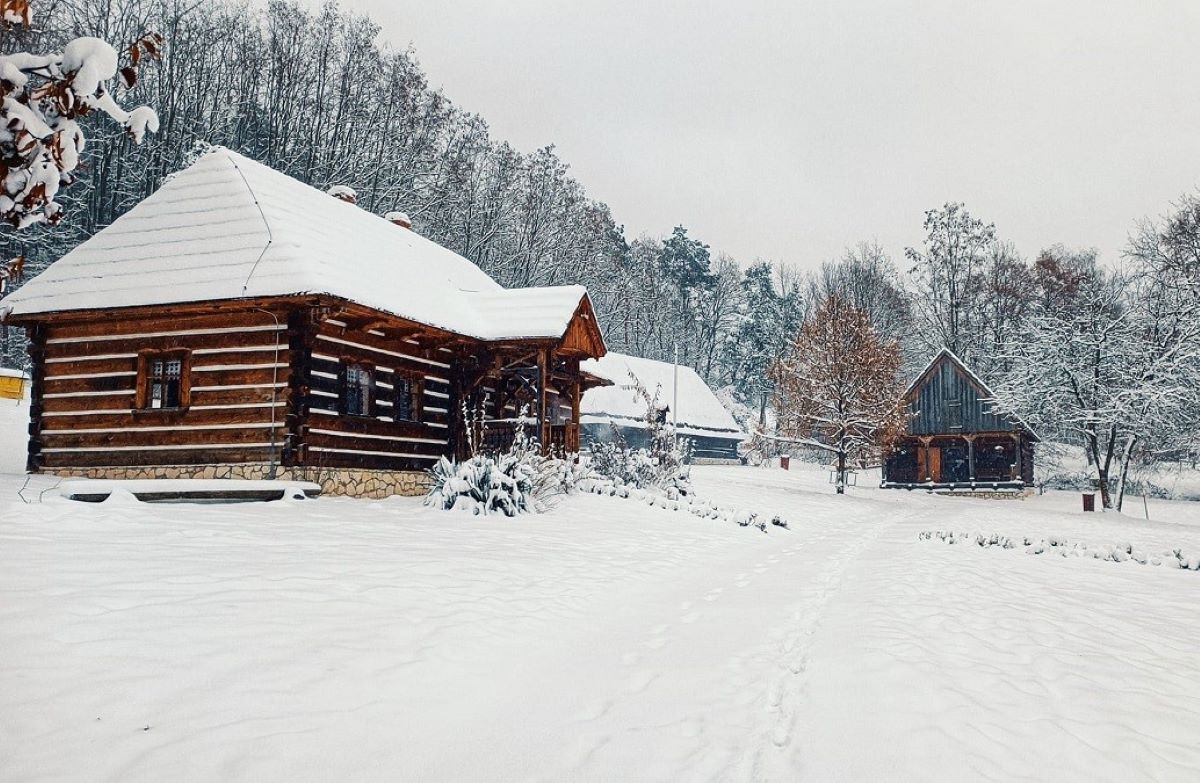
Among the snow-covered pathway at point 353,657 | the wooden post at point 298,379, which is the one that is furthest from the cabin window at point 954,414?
the snow-covered pathway at point 353,657

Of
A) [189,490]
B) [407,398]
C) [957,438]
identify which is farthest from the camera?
[957,438]

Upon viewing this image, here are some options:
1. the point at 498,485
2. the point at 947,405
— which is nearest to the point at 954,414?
the point at 947,405

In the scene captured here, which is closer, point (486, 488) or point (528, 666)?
point (528, 666)

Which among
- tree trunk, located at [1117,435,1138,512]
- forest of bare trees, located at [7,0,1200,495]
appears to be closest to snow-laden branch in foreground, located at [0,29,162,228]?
forest of bare trees, located at [7,0,1200,495]

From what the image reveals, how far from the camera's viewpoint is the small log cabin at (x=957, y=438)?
123ft

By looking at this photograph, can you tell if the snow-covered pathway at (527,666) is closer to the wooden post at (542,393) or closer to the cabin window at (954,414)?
the wooden post at (542,393)

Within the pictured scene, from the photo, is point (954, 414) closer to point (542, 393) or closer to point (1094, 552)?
point (1094, 552)

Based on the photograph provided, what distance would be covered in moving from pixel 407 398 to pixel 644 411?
25347mm

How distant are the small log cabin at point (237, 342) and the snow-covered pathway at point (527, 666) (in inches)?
202

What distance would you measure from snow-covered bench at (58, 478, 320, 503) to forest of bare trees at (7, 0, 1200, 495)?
15889 millimetres

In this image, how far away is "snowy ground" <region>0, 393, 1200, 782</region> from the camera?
3754 millimetres

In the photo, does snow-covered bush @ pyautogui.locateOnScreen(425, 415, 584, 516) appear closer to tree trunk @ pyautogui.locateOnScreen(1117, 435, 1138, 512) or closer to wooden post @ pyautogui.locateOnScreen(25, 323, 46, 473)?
wooden post @ pyautogui.locateOnScreen(25, 323, 46, 473)

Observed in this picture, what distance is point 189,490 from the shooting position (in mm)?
11500

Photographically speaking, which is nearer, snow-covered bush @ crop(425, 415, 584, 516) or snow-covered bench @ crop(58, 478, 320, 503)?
snow-covered bench @ crop(58, 478, 320, 503)
